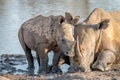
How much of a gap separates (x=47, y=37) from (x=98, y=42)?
133cm

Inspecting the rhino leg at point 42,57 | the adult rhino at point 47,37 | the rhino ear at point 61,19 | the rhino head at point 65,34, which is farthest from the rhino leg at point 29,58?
the rhino ear at point 61,19

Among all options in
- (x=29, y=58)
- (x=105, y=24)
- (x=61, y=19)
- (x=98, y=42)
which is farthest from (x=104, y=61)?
(x=29, y=58)

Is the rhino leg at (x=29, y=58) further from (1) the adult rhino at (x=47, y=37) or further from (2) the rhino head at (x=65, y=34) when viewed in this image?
(2) the rhino head at (x=65, y=34)

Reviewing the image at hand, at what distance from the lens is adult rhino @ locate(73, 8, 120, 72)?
38.8 ft

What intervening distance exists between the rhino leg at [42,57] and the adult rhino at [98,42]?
0.83 meters

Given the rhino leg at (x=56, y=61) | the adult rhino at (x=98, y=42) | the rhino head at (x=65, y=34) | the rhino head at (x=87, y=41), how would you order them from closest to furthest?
the rhino head at (x=65, y=34)
the rhino head at (x=87, y=41)
the adult rhino at (x=98, y=42)
the rhino leg at (x=56, y=61)

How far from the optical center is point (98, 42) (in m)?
12.5

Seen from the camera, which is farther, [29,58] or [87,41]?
[29,58]

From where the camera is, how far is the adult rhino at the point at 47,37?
11.5 m

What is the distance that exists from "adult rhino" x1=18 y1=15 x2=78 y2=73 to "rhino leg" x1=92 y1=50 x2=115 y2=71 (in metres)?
0.91

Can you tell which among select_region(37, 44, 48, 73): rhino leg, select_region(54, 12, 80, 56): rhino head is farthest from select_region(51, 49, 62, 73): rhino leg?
select_region(54, 12, 80, 56): rhino head

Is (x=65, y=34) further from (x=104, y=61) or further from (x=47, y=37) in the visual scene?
(x=104, y=61)

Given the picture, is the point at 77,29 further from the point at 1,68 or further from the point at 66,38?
the point at 1,68

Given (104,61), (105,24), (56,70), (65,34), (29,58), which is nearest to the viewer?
Result: (65,34)
